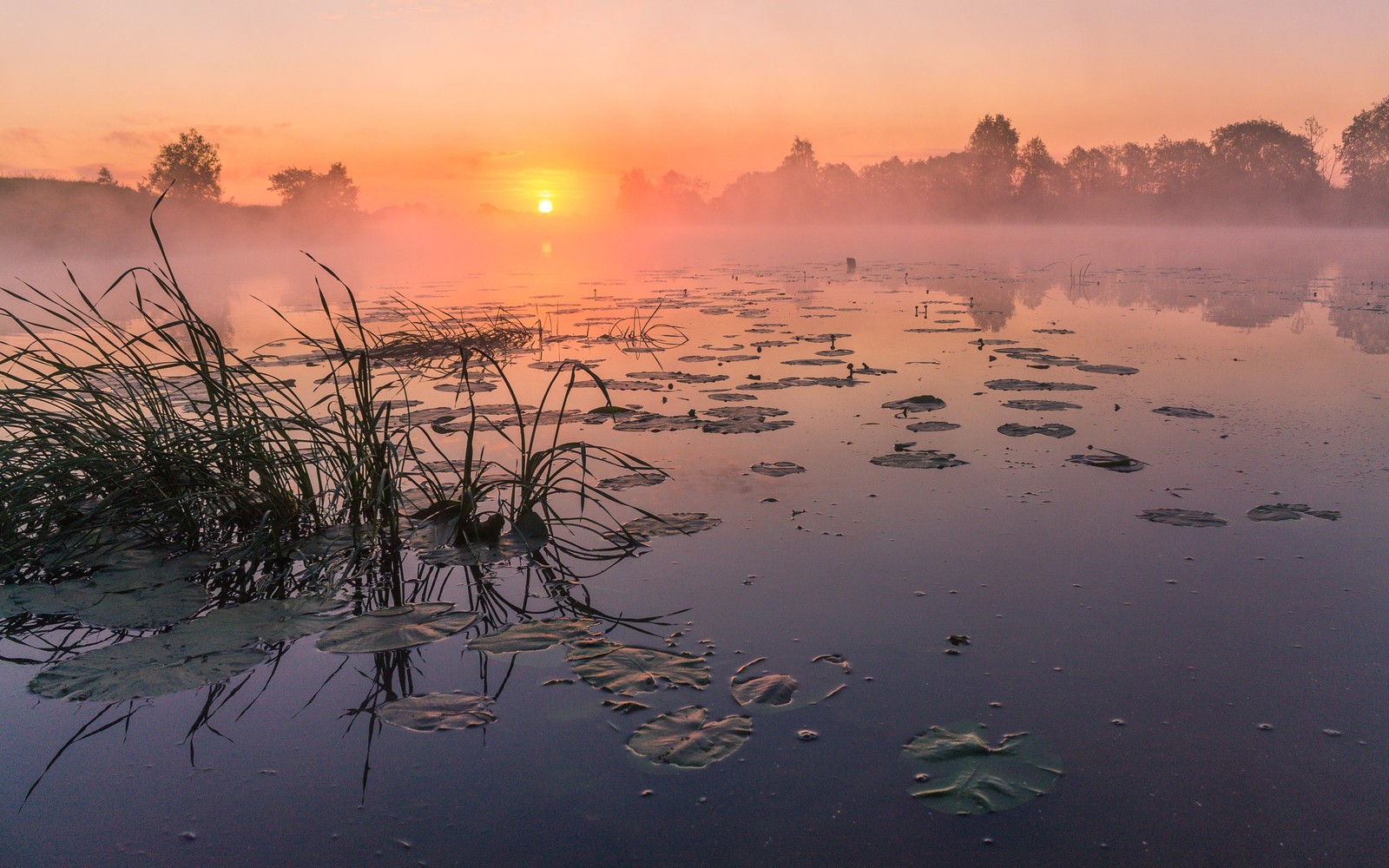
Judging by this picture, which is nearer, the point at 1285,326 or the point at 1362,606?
the point at 1362,606

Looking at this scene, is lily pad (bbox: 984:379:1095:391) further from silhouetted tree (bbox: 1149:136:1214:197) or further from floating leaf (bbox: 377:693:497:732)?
silhouetted tree (bbox: 1149:136:1214:197)

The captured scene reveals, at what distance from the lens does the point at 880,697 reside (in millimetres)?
2115

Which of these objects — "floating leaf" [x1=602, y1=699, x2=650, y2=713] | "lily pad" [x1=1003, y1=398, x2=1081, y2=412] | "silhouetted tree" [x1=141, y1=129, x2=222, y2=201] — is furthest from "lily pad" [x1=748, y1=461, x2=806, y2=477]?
"silhouetted tree" [x1=141, y1=129, x2=222, y2=201]

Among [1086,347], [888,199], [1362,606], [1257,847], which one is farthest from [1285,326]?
[888,199]

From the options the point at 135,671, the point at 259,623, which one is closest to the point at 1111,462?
the point at 259,623

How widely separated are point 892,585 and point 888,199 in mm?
92928

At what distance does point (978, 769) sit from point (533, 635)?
1305 mm

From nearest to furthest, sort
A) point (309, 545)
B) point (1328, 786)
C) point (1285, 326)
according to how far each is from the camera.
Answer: point (1328, 786) → point (309, 545) → point (1285, 326)

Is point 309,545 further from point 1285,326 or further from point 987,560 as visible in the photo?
point 1285,326

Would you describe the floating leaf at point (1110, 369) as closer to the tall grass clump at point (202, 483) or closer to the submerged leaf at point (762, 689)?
the tall grass clump at point (202, 483)

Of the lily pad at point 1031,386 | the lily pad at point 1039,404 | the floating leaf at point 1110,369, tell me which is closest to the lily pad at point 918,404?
the lily pad at point 1039,404

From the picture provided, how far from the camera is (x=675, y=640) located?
2439 millimetres

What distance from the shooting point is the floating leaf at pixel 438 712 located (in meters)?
2.05

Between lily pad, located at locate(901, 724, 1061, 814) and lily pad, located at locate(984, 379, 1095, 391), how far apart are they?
4390 mm
